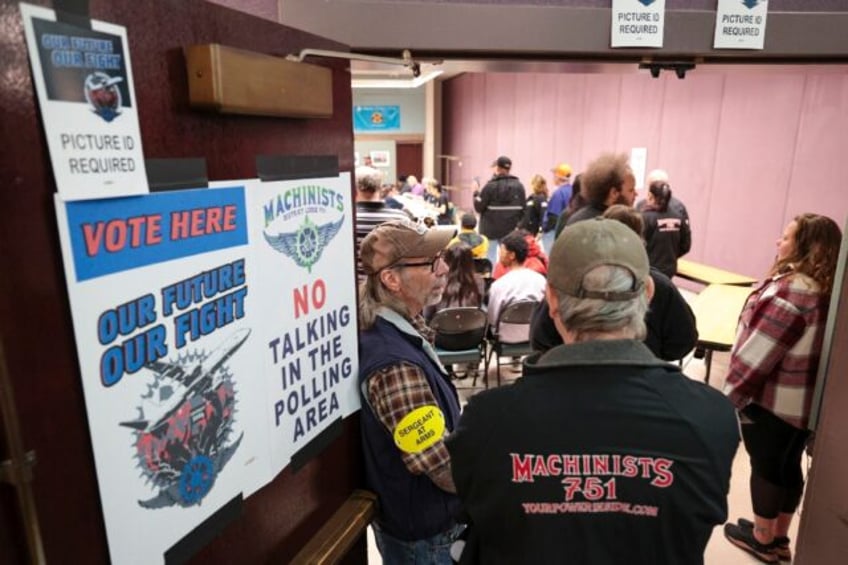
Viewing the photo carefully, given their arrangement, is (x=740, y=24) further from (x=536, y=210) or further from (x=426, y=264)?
(x=536, y=210)

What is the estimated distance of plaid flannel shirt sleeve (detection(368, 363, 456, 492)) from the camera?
1244 millimetres

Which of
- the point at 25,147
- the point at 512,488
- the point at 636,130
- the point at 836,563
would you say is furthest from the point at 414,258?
the point at 636,130

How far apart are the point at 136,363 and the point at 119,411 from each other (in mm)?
64

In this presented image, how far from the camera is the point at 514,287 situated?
362cm

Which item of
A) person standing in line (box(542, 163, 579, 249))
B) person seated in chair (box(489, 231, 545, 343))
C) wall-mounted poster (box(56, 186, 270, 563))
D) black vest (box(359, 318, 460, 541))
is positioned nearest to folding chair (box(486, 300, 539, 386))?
person seated in chair (box(489, 231, 545, 343))

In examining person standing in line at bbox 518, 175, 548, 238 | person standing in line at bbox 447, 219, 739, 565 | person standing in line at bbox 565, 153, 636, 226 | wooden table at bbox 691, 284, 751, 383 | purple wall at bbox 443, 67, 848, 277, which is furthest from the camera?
person standing in line at bbox 518, 175, 548, 238

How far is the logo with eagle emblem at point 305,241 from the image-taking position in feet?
3.29

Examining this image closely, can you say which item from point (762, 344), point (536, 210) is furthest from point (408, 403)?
point (536, 210)

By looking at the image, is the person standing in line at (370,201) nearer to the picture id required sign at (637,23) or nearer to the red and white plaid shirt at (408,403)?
the picture id required sign at (637,23)

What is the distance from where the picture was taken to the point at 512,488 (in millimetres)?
942

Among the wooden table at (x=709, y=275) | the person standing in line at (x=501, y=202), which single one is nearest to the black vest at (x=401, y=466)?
the wooden table at (x=709, y=275)

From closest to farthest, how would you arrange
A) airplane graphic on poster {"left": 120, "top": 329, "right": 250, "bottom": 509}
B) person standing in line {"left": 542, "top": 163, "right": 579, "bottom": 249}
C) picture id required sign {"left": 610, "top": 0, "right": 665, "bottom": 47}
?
airplane graphic on poster {"left": 120, "top": 329, "right": 250, "bottom": 509}, picture id required sign {"left": 610, "top": 0, "right": 665, "bottom": 47}, person standing in line {"left": 542, "top": 163, "right": 579, "bottom": 249}

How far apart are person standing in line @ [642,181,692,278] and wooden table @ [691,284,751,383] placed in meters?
0.37

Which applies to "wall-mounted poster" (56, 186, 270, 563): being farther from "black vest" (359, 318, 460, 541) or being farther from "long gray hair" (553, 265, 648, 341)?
"long gray hair" (553, 265, 648, 341)
